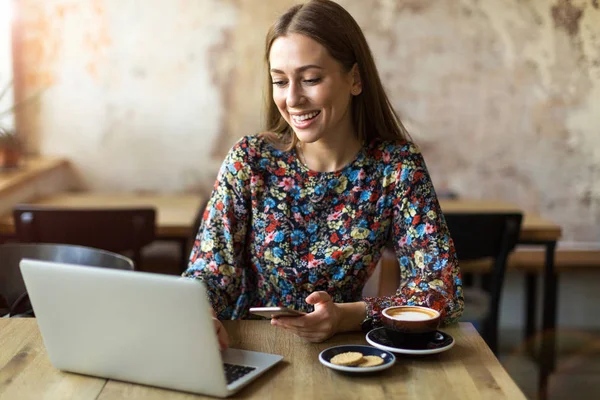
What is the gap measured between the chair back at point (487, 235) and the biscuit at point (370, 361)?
4.84ft

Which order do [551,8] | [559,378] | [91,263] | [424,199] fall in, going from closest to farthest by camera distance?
1. [424,199]
2. [91,263]
3. [559,378]
4. [551,8]

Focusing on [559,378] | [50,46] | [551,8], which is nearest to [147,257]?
[50,46]

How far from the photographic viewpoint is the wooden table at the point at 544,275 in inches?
130

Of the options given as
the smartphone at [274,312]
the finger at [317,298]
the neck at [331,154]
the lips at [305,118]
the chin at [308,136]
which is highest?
the lips at [305,118]

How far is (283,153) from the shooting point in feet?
6.42

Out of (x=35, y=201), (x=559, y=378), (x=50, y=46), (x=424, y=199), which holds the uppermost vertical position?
(x=50, y=46)

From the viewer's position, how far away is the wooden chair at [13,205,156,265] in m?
2.75

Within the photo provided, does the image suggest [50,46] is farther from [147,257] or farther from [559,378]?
[559,378]

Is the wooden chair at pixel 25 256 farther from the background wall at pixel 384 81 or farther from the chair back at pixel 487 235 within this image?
the background wall at pixel 384 81

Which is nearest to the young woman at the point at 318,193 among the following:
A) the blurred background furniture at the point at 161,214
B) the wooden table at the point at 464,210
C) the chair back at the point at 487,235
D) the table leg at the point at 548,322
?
the chair back at the point at 487,235

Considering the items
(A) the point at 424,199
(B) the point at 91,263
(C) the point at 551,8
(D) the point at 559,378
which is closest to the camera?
(A) the point at 424,199

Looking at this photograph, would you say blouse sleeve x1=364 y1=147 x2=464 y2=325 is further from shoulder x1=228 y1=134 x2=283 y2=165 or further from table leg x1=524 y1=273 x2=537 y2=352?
table leg x1=524 y1=273 x2=537 y2=352

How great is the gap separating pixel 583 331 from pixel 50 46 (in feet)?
10.3

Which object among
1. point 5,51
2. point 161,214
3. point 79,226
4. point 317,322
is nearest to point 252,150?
point 317,322
